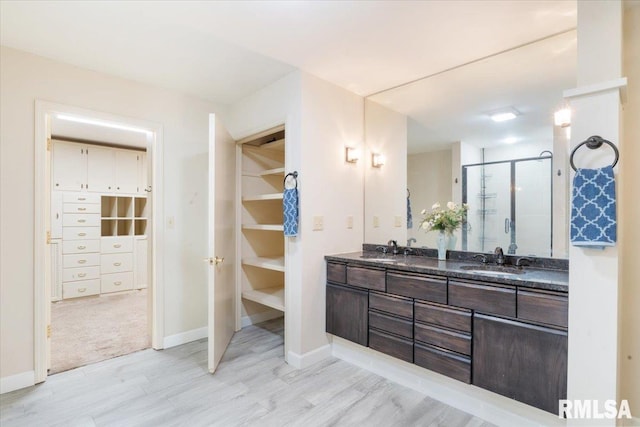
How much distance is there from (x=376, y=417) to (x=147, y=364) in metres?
2.01

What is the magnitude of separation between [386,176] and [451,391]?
6.25ft

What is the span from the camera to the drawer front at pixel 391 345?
2.22 meters

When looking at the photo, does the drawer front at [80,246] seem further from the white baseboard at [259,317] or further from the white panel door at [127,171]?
the white baseboard at [259,317]

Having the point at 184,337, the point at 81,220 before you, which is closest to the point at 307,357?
the point at 184,337

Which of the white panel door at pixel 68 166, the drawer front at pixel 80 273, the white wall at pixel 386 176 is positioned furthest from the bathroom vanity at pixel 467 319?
the white panel door at pixel 68 166

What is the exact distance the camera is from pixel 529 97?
2.25 metres

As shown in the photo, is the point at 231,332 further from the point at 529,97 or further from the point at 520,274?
the point at 529,97

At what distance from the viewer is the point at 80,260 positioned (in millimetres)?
4824

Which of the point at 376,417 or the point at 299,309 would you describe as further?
the point at 299,309

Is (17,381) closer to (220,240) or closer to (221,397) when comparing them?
(221,397)

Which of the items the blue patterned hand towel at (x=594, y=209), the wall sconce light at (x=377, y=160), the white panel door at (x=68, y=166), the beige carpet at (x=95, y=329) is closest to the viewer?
the blue patterned hand towel at (x=594, y=209)

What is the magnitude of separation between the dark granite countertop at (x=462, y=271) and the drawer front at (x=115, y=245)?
13.8 feet

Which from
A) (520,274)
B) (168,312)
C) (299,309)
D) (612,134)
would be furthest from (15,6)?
(520,274)

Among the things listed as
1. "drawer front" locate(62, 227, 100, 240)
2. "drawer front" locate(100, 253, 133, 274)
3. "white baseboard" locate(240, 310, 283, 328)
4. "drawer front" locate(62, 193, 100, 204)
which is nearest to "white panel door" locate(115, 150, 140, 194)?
"drawer front" locate(62, 193, 100, 204)
